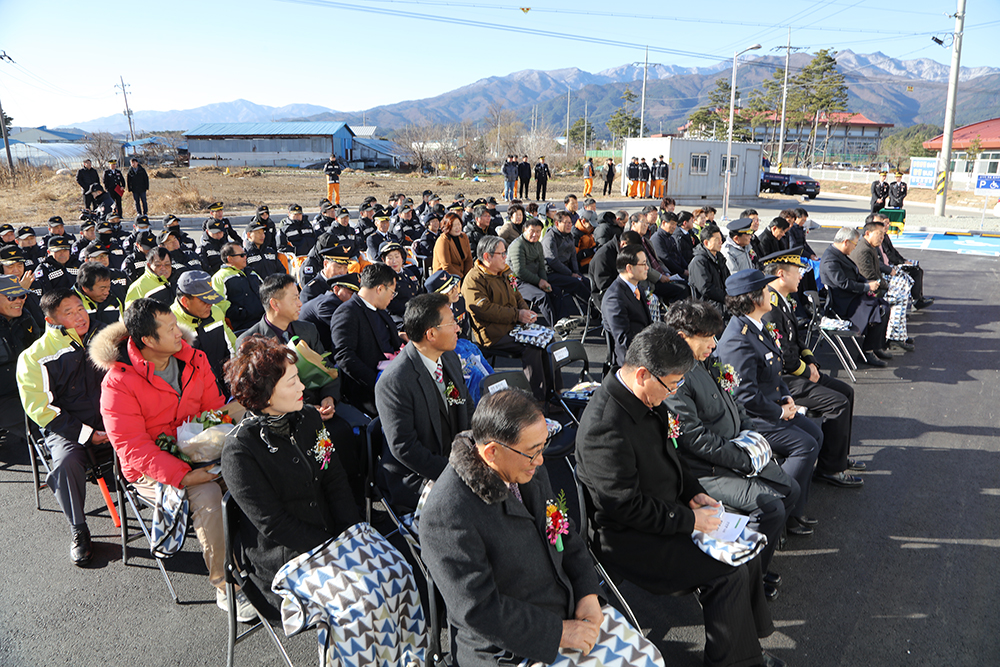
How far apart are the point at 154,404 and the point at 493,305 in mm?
3044

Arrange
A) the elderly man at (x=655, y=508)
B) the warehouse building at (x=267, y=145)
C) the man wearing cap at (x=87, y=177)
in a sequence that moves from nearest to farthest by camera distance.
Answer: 1. the elderly man at (x=655, y=508)
2. the man wearing cap at (x=87, y=177)
3. the warehouse building at (x=267, y=145)

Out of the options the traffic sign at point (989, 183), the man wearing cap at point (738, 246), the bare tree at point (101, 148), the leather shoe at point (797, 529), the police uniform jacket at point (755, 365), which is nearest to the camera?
the leather shoe at point (797, 529)

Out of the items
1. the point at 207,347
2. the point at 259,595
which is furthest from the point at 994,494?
the point at 207,347

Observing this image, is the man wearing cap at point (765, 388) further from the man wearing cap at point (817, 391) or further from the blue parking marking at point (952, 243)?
the blue parking marking at point (952, 243)

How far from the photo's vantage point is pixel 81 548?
3.67m

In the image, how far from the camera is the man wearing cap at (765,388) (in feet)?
12.9

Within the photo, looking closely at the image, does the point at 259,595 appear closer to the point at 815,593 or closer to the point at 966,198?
the point at 815,593

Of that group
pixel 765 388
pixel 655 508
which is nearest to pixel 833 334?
pixel 765 388

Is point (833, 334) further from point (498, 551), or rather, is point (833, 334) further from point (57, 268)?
point (57, 268)

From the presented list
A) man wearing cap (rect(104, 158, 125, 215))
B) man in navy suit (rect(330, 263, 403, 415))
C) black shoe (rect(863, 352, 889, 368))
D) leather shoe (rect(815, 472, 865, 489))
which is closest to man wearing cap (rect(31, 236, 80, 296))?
man in navy suit (rect(330, 263, 403, 415))

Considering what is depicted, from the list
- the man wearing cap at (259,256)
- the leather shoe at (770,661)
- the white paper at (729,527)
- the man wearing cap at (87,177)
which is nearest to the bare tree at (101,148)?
the man wearing cap at (87,177)

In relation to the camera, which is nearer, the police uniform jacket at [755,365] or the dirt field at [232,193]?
the police uniform jacket at [755,365]

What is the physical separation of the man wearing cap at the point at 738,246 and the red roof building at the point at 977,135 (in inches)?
1964

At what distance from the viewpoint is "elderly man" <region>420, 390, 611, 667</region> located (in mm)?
2113
